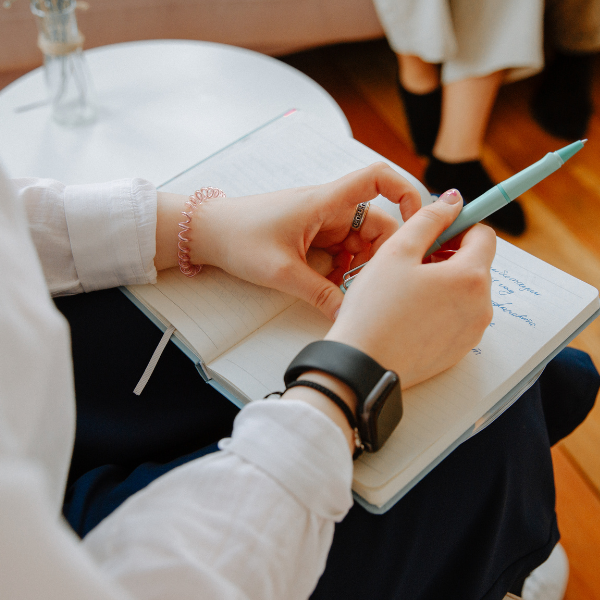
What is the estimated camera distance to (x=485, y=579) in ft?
1.69

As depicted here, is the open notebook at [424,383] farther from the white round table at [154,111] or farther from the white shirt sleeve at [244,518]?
the white round table at [154,111]

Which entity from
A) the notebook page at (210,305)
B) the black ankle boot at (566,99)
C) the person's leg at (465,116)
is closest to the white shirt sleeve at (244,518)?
the notebook page at (210,305)

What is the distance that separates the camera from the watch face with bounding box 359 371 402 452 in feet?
1.23

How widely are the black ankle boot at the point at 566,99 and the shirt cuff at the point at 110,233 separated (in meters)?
1.28

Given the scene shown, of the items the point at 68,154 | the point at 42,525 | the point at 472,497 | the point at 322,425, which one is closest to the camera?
the point at 42,525

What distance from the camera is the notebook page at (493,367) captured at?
0.41 metres

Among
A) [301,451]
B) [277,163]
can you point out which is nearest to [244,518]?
[301,451]

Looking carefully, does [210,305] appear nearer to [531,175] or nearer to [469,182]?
[531,175]

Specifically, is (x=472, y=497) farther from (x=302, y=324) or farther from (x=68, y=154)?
(x=68, y=154)

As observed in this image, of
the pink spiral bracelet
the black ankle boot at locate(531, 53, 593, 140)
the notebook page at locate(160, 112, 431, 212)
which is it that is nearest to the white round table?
the notebook page at locate(160, 112, 431, 212)

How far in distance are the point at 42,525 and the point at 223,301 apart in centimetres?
30

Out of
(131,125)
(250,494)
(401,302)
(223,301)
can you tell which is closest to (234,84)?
(131,125)

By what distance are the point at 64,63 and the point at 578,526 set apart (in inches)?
42.5

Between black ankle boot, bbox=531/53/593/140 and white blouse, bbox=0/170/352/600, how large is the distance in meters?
1.40
